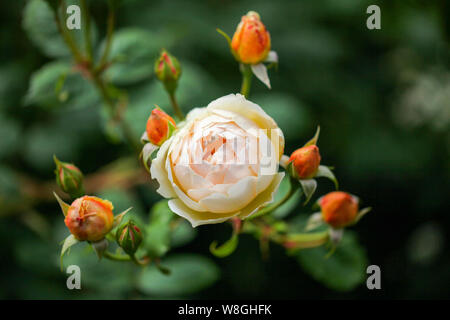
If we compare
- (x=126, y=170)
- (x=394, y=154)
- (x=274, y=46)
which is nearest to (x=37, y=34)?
(x=126, y=170)

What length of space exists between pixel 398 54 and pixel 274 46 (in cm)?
92

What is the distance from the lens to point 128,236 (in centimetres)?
141

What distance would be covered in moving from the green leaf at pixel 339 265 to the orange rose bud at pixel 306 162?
0.69 meters

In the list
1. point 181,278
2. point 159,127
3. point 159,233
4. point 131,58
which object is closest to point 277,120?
point 131,58

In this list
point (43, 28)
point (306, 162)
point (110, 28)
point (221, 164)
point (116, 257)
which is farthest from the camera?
point (43, 28)

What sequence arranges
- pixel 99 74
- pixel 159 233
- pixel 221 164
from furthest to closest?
pixel 99 74, pixel 159 233, pixel 221 164

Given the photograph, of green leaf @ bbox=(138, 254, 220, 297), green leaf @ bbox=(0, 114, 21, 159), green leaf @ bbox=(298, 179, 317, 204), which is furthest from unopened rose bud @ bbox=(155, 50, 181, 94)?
green leaf @ bbox=(0, 114, 21, 159)

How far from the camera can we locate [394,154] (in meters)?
2.98

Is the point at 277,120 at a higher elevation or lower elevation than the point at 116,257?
higher

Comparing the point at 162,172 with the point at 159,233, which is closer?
the point at 162,172

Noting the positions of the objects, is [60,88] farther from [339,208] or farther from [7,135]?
[339,208]

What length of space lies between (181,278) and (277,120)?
986 mm

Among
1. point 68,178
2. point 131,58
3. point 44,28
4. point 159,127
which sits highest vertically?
point 44,28
